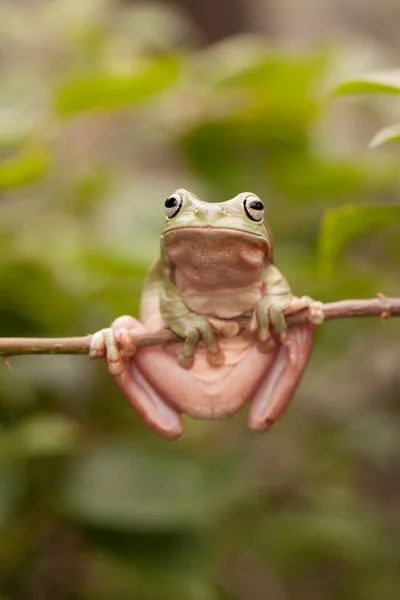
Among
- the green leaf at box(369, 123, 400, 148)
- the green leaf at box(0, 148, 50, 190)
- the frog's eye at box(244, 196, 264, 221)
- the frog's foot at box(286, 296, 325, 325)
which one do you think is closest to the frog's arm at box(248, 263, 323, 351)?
the frog's foot at box(286, 296, 325, 325)

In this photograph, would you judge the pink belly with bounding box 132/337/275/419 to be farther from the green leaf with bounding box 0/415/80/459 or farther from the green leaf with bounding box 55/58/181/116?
the green leaf with bounding box 55/58/181/116

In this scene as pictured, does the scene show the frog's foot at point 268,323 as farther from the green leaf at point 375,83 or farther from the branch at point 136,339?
the green leaf at point 375,83

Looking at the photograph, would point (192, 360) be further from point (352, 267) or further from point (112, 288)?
point (352, 267)

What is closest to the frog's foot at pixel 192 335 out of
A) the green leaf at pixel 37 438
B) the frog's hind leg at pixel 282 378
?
the frog's hind leg at pixel 282 378

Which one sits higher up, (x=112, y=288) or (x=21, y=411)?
(x=112, y=288)

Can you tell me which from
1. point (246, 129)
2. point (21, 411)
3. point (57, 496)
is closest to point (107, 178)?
point (246, 129)

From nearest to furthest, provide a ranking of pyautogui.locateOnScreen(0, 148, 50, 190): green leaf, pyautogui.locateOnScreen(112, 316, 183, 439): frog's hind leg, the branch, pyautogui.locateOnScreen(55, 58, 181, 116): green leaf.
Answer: the branch < pyautogui.locateOnScreen(112, 316, 183, 439): frog's hind leg < pyautogui.locateOnScreen(0, 148, 50, 190): green leaf < pyautogui.locateOnScreen(55, 58, 181, 116): green leaf
